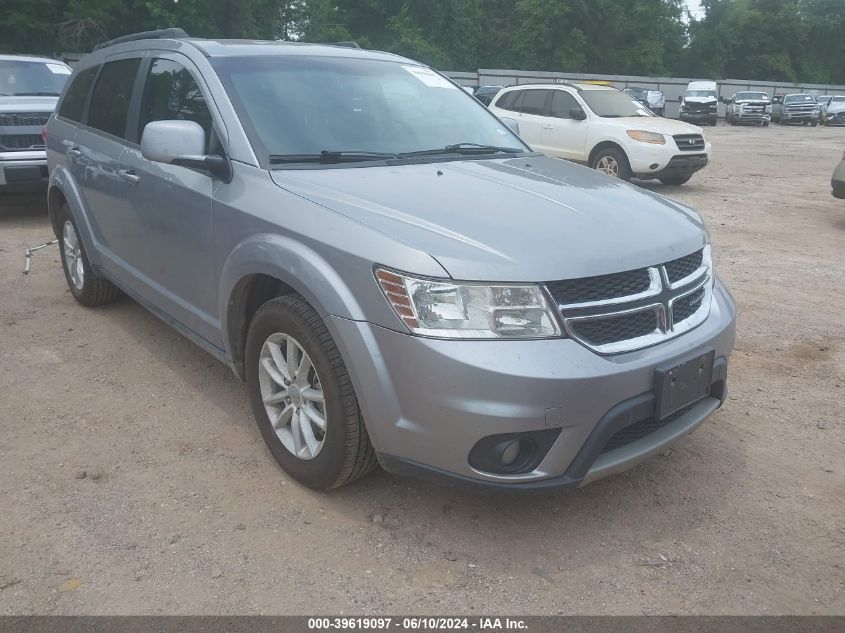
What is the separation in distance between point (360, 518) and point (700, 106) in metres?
37.1

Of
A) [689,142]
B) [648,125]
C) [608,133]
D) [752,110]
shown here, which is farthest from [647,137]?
[752,110]

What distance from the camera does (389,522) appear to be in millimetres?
2957

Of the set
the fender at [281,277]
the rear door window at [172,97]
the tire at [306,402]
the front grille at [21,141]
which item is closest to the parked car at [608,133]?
the front grille at [21,141]

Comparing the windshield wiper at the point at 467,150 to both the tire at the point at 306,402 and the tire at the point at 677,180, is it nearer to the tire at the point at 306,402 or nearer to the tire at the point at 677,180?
the tire at the point at 306,402

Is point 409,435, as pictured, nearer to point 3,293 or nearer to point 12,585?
point 12,585

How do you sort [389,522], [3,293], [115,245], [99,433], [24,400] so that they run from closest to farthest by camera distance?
[389,522] < [99,433] < [24,400] < [115,245] < [3,293]

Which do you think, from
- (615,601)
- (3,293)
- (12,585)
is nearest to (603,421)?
(615,601)

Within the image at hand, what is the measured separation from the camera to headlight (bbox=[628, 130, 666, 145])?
11672 millimetres

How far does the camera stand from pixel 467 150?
3.80 m

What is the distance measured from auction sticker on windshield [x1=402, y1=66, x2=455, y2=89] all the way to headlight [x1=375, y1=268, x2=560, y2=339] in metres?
2.05

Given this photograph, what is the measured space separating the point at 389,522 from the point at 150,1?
35.4 meters

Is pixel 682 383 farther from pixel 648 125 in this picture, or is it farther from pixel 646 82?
pixel 646 82

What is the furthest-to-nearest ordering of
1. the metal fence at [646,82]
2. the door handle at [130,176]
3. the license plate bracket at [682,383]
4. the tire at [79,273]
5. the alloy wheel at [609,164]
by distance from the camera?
the metal fence at [646,82], the alloy wheel at [609,164], the tire at [79,273], the door handle at [130,176], the license plate bracket at [682,383]

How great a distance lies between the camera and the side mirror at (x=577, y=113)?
1212cm
